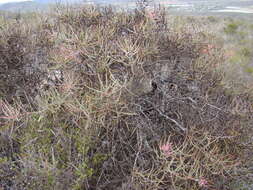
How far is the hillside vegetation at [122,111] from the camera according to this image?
97.8 inches

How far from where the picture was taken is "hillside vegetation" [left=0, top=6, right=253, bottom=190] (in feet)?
8.15

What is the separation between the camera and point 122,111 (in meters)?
2.83

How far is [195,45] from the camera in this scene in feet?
13.0

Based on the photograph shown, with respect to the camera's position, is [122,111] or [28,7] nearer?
[122,111]

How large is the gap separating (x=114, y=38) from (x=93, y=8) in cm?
143

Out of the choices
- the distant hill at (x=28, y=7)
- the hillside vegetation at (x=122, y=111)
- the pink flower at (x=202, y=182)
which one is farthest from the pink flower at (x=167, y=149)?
the distant hill at (x=28, y=7)

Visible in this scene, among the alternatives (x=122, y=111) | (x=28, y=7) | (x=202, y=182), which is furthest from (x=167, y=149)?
(x=28, y=7)

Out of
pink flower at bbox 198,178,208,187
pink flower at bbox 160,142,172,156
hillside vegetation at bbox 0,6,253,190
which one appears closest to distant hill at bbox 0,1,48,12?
hillside vegetation at bbox 0,6,253,190

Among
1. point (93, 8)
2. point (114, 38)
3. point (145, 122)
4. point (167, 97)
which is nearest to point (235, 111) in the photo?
point (167, 97)

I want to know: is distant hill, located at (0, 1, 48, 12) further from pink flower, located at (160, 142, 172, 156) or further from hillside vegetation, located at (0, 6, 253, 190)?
pink flower, located at (160, 142, 172, 156)

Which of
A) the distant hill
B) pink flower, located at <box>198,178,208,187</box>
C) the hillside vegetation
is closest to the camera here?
pink flower, located at <box>198,178,208,187</box>

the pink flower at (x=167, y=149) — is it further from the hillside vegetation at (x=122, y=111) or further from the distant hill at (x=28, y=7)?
the distant hill at (x=28, y=7)

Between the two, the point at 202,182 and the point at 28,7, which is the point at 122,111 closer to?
the point at 202,182

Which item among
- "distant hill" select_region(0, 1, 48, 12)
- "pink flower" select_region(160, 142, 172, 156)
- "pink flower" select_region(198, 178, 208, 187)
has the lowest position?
"pink flower" select_region(198, 178, 208, 187)
